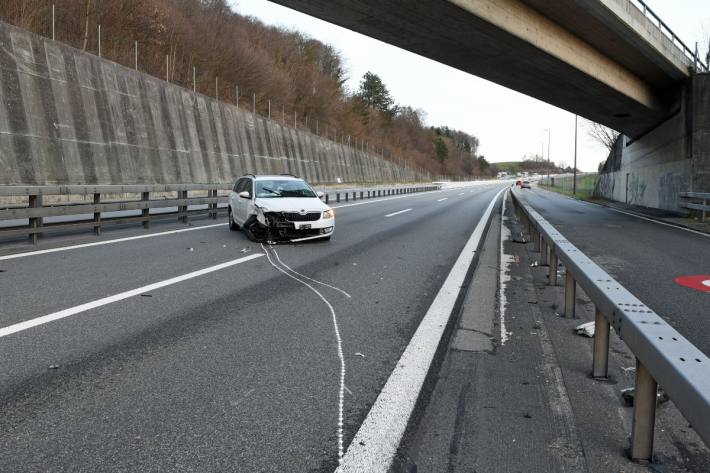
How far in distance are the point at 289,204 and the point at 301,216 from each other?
1.45 ft

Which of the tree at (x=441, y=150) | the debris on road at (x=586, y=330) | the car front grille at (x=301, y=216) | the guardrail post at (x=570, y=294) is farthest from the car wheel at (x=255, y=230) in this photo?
the tree at (x=441, y=150)

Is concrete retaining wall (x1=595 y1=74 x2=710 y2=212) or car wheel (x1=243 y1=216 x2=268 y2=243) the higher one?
concrete retaining wall (x1=595 y1=74 x2=710 y2=212)

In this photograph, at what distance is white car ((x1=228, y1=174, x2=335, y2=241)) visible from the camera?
1133 cm

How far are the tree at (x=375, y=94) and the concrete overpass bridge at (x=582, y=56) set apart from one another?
Answer: 101 m

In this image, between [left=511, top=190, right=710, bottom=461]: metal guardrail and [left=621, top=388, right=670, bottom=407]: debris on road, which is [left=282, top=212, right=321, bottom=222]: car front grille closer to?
[left=511, top=190, right=710, bottom=461]: metal guardrail

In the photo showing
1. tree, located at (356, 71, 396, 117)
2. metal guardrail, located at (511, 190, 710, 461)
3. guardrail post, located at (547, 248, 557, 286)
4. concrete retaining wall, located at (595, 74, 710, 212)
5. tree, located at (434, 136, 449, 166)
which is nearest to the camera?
metal guardrail, located at (511, 190, 710, 461)

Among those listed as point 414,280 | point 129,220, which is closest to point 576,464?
point 414,280

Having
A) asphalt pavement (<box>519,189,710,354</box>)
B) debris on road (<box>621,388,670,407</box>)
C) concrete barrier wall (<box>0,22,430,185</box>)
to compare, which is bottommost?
asphalt pavement (<box>519,189,710,354</box>)

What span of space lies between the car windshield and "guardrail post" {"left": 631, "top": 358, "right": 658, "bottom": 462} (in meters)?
10.2

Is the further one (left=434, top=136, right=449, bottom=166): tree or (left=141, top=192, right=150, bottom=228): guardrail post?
(left=434, top=136, right=449, bottom=166): tree

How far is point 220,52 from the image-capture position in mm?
56312

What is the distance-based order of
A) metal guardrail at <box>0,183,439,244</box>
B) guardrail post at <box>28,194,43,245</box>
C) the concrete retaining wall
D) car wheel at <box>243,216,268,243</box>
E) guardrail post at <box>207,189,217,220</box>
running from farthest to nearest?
the concrete retaining wall < guardrail post at <box>207,189,217,220</box> < car wheel at <box>243,216,268,243</box> < guardrail post at <box>28,194,43,245</box> < metal guardrail at <box>0,183,439,244</box>

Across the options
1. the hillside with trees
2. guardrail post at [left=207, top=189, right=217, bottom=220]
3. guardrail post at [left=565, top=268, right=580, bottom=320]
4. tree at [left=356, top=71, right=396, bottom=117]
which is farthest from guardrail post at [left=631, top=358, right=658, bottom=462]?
tree at [left=356, top=71, right=396, bottom=117]

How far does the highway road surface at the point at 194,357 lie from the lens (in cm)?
291
